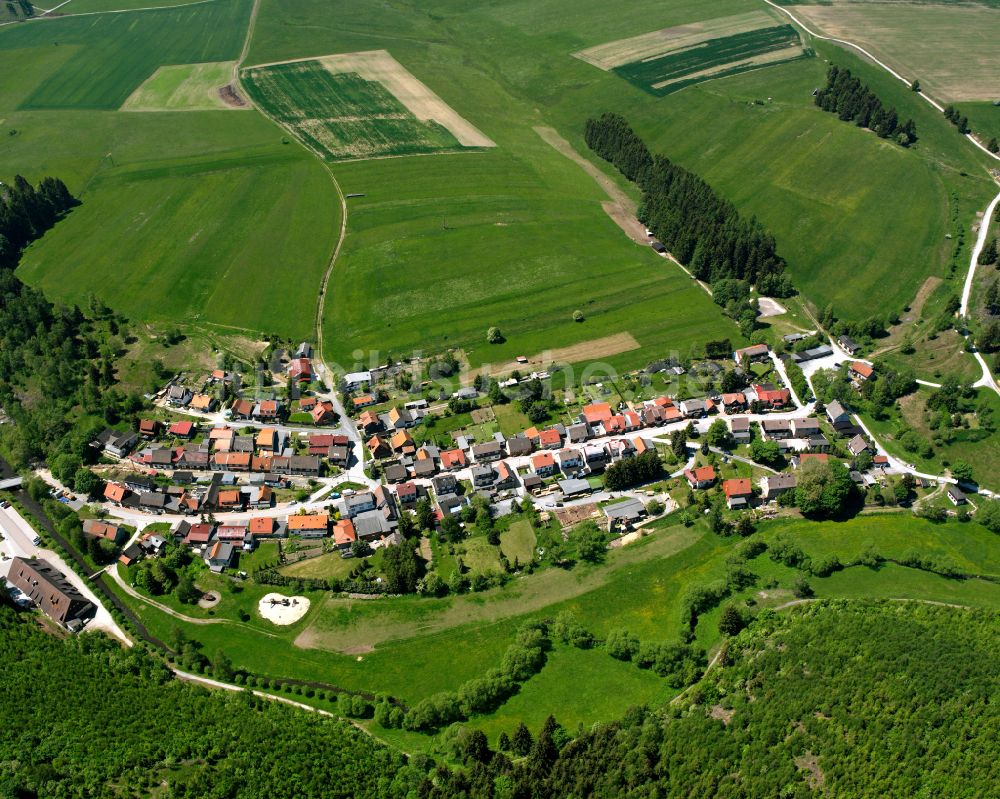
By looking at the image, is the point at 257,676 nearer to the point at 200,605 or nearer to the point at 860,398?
the point at 200,605

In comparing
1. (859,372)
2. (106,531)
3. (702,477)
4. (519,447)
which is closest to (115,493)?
(106,531)

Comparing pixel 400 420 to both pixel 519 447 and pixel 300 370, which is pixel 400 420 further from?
pixel 300 370

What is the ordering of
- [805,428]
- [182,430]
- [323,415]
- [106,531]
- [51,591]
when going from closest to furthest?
[51,591]
[106,531]
[805,428]
[182,430]
[323,415]

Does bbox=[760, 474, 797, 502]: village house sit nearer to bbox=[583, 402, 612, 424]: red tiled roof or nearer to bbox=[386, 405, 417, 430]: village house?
bbox=[583, 402, 612, 424]: red tiled roof

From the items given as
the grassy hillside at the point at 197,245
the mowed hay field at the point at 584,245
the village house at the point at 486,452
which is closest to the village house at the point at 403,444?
the village house at the point at 486,452

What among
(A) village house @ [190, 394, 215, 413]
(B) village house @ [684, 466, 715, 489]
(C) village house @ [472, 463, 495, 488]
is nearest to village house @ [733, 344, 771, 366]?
(B) village house @ [684, 466, 715, 489]

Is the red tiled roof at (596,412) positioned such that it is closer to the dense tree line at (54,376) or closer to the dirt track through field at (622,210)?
the dirt track through field at (622,210)

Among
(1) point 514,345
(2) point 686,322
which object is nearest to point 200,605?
(1) point 514,345
